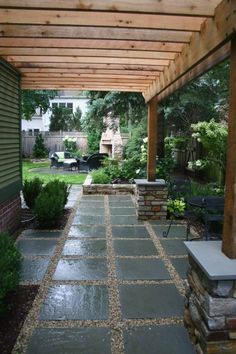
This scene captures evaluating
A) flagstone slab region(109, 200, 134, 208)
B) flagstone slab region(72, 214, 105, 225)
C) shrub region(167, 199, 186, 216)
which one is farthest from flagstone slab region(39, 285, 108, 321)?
flagstone slab region(109, 200, 134, 208)

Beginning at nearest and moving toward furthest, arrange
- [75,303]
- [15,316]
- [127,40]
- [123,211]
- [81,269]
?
[15,316], [75,303], [127,40], [81,269], [123,211]

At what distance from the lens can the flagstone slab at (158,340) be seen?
90.2 inches

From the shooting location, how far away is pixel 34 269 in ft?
12.0

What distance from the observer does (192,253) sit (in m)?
2.35

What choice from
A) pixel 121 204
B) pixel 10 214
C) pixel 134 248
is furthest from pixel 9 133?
pixel 121 204

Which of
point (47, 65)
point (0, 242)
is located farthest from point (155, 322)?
point (47, 65)

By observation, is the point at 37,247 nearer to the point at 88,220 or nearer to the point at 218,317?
the point at 88,220

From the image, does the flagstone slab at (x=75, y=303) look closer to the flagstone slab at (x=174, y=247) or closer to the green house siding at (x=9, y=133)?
the flagstone slab at (x=174, y=247)

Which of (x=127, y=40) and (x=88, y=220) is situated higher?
(x=127, y=40)

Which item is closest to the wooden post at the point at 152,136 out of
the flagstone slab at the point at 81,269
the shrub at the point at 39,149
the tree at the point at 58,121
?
the flagstone slab at the point at 81,269

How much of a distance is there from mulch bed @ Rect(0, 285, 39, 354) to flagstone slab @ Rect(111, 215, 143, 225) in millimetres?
2613

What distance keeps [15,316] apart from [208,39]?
2729mm

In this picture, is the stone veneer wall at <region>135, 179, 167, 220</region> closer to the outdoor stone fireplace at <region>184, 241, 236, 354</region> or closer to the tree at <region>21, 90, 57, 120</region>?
the outdoor stone fireplace at <region>184, 241, 236, 354</region>

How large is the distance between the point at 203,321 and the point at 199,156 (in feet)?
29.4
